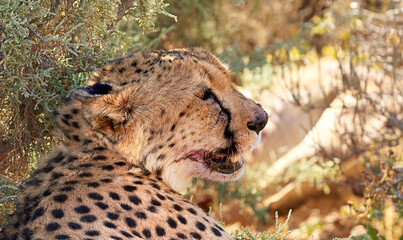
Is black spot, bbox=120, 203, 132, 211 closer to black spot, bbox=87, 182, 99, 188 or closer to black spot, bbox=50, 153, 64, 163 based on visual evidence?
black spot, bbox=87, 182, 99, 188

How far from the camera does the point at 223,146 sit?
229cm

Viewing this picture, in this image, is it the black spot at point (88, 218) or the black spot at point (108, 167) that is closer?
the black spot at point (88, 218)

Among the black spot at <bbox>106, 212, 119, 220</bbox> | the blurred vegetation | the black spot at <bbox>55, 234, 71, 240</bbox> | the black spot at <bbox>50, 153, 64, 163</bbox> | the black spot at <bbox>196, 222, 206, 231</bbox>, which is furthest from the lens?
the blurred vegetation

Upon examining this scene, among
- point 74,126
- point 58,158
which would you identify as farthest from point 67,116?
point 58,158

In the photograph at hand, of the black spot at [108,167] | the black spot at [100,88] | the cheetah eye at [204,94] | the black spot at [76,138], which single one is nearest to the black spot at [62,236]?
the black spot at [108,167]

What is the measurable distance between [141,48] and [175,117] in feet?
6.58

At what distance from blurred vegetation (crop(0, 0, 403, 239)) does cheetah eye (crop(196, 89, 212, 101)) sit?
1.51 ft

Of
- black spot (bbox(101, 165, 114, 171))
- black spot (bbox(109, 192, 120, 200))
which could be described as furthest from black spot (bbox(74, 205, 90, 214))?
black spot (bbox(101, 165, 114, 171))

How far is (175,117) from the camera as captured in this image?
2223 millimetres

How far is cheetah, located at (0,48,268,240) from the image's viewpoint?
6.28ft

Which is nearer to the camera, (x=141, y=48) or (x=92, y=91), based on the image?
(x=92, y=91)

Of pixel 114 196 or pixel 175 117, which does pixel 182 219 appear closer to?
pixel 114 196

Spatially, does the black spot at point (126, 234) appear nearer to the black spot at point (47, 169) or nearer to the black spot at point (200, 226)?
the black spot at point (200, 226)

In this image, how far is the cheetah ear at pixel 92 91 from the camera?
2010 mm
